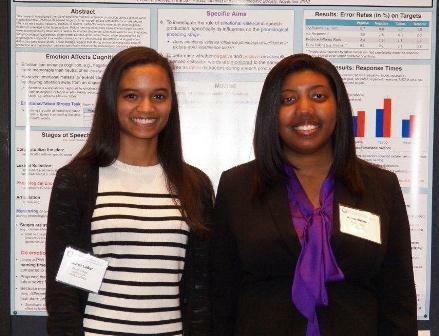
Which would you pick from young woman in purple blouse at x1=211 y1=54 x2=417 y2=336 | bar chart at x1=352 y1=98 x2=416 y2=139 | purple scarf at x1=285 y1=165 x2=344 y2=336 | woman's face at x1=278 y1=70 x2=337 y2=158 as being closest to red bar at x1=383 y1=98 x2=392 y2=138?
bar chart at x1=352 y1=98 x2=416 y2=139

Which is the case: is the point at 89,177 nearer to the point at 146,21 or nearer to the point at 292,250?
the point at 292,250

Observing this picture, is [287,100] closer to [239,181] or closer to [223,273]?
[239,181]

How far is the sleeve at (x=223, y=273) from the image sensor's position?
5.99 ft

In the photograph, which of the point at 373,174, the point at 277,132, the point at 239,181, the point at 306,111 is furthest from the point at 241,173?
the point at 373,174

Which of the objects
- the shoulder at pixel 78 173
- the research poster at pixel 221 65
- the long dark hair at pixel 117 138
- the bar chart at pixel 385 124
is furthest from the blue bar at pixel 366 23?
the shoulder at pixel 78 173

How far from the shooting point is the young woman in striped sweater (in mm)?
1705

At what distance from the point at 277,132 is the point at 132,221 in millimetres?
521

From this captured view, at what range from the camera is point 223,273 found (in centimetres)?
185

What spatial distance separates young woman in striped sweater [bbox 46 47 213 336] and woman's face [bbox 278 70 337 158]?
0.38 metres

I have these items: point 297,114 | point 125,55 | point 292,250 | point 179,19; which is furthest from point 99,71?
point 292,250

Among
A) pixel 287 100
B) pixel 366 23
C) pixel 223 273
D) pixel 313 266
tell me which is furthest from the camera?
pixel 366 23

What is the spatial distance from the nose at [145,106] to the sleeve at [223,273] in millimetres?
337

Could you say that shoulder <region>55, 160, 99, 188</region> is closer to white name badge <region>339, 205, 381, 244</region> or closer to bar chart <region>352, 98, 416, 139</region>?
white name badge <region>339, 205, 381, 244</region>

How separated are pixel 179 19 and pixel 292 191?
3.71 ft
